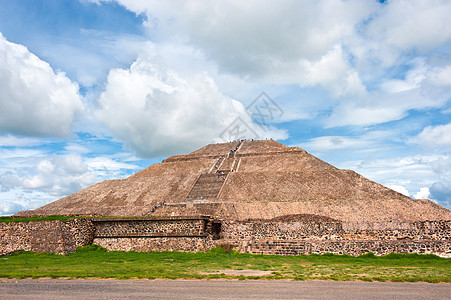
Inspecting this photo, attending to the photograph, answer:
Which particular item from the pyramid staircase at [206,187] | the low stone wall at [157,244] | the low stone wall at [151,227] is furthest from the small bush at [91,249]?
the pyramid staircase at [206,187]

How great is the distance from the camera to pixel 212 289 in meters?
9.36

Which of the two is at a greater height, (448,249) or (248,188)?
(248,188)

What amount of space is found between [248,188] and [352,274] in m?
31.3

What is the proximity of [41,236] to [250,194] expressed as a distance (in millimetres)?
24559

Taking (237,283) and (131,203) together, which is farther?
(131,203)

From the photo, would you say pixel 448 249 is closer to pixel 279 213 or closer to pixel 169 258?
pixel 169 258

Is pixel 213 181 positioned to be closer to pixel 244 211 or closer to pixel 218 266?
pixel 244 211

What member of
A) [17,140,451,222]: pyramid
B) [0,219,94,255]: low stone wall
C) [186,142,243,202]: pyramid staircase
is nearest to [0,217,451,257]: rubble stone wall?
[0,219,94,255]: low stone wall

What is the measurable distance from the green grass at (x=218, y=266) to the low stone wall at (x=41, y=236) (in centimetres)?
49

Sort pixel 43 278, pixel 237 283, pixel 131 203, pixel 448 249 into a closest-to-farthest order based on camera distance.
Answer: pixel 237 283, pixel 43 278, pixel 448 249, pixel 131 203

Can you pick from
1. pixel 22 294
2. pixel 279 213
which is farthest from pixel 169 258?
pixel 279 213

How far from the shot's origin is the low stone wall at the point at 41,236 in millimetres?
20125

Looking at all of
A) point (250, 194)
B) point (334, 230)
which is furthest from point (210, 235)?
point (250, 194)

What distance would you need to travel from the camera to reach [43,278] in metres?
11.5
